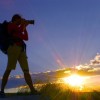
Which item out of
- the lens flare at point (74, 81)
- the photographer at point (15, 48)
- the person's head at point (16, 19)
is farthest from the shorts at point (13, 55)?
the lens flare at point (74, 81)

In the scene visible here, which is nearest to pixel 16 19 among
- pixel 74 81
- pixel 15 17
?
pixel 15 17

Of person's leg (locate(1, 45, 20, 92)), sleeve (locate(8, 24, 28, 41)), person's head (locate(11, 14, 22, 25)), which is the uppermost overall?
person's head (locate(11, 14, 22, 25))

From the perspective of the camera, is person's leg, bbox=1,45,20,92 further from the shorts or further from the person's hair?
the person's hair

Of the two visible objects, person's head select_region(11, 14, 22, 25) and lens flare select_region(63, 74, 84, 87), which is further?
lens flare select_region(63, 74, 84, 87)

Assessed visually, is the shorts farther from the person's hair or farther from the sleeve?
the person's hair

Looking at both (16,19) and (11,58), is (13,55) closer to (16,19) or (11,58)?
(11,58)

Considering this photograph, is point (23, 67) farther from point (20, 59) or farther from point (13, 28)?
point (13, 28)

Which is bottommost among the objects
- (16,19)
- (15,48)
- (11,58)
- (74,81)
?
(11,58)

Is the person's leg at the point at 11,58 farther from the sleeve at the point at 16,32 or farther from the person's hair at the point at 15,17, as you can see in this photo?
the person's hair at the point at 15,17

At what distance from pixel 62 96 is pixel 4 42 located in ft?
6.79

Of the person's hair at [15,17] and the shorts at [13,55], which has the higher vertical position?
the person's hair at [15,17]

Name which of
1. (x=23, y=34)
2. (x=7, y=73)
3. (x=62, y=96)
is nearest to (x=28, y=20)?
(x=23, y=34)

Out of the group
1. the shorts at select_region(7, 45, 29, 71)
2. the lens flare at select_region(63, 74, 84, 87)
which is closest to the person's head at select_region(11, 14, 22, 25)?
the shorts at select_region(7, 45, 29, 71)

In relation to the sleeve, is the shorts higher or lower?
lower
